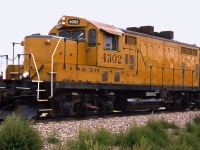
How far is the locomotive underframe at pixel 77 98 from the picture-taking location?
487 inches

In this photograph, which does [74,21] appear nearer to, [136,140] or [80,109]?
[80,109]

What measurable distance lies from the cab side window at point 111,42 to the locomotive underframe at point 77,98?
5.22 ft

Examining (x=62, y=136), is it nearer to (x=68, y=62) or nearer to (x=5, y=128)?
(x=5, y=128)

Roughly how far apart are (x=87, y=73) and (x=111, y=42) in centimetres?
200

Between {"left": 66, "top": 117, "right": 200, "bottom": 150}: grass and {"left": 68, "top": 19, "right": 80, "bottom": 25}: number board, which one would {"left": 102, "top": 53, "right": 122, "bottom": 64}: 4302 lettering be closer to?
{"left": 68, "top": 19, "right": 80, "bottom": 25}: number board

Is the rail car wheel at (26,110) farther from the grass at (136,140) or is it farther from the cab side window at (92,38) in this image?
the grass at (136,140)

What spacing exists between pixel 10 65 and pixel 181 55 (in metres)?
11.2

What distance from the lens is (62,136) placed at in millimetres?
9297

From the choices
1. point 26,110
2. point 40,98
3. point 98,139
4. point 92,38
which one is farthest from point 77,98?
point 98,139

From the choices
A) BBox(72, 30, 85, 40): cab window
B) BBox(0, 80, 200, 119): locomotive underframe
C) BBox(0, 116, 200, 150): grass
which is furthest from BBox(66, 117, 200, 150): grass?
BBox(72, 30, 85, 40): cab window

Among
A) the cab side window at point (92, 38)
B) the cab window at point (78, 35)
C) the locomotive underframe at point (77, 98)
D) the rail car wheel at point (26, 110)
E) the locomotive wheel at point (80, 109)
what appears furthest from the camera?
the cab window at point (78, 35)

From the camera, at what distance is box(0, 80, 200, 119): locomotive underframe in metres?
12.4

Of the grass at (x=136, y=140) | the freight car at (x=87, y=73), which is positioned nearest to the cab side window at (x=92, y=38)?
the freight car at (x=87, y=73)

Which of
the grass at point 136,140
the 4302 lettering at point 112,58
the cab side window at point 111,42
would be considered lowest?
the grass at point 136,140
